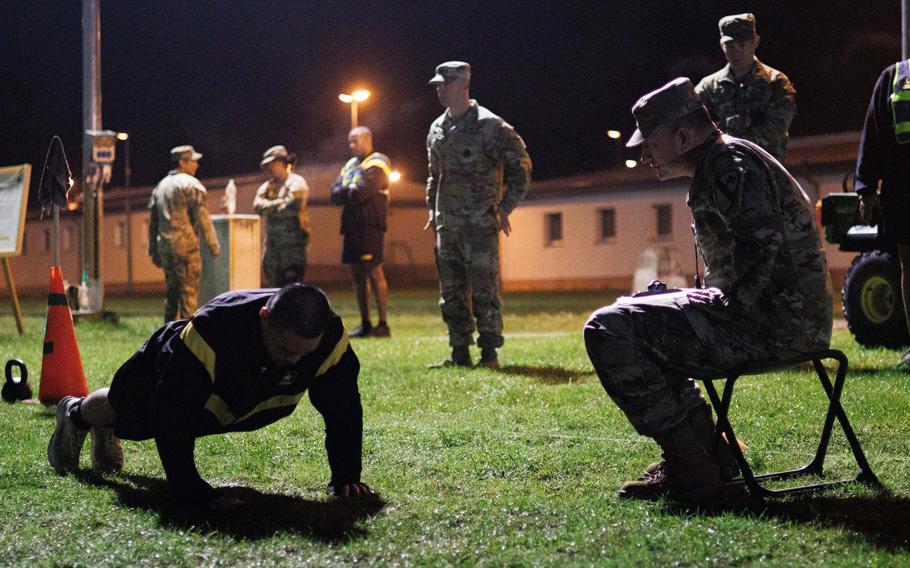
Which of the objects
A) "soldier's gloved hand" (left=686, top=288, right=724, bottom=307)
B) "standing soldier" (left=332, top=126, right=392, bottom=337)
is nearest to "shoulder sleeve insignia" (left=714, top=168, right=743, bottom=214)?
"soldier's gloved hand" (left=686, top=288, right=724, bottom=307)

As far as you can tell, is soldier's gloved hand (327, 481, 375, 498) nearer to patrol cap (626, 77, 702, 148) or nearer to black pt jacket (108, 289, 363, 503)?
black pt jacket (108, 289, 363, 503)

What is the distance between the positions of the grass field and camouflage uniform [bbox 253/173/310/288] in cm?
613

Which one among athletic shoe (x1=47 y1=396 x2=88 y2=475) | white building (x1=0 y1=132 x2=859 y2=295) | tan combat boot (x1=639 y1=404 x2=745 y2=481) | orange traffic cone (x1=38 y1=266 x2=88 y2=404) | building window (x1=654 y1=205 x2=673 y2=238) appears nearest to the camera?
tan combat boot (x1=639 y1=404 x2=745 y2=481)

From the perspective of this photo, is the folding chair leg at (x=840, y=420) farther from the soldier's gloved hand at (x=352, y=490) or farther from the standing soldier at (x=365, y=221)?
the standing soldier at (x=365, y=221)

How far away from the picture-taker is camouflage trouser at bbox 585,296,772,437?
4188 mm

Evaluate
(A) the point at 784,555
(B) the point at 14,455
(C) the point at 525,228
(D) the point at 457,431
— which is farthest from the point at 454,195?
(C) the point at 525,228

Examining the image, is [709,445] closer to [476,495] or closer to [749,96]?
[476,495]

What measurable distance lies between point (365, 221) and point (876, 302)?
19.2ft

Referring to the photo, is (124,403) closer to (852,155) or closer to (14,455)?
(14,455)

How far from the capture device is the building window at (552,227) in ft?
140

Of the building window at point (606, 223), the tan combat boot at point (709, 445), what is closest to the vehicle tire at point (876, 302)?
the tan combat boot at point (709, 445)

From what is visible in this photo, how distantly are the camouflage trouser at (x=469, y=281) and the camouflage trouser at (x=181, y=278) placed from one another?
15.9 feet

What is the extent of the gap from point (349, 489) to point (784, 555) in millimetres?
1788

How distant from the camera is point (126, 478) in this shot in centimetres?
509
